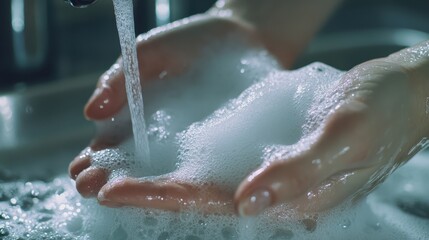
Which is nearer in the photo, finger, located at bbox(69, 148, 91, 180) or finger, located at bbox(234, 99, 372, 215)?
finger, located at bbox(234, 99, 372, 215)

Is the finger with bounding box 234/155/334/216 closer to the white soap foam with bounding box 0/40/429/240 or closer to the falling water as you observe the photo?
the white soap foam with bounding box 0/40/429/240

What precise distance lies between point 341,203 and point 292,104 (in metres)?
0.13

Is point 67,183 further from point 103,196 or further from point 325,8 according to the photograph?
point 325,8

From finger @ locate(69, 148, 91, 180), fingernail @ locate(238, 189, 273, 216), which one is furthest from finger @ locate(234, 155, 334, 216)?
finger @ locate(69, 148, 91, 180)

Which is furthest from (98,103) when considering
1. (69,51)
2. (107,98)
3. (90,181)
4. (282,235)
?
(69,51)

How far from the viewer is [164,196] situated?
29.2 inches

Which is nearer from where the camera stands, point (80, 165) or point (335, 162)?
point (335, 162)

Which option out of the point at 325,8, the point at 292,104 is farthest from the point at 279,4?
the point at 292,104

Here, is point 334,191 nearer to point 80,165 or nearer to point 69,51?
point 80,165

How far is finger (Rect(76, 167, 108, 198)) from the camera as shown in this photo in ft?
2.63

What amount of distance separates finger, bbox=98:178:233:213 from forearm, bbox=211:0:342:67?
0.37 metres

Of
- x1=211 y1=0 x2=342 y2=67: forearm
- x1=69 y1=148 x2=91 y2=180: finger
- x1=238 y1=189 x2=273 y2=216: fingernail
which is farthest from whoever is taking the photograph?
x1=211 y1=0 x2=342 y2=67: forearm

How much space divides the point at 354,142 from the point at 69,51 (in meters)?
1.12

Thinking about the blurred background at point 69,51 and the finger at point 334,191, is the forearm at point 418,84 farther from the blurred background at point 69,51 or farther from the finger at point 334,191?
the blurred background at point 69,51
